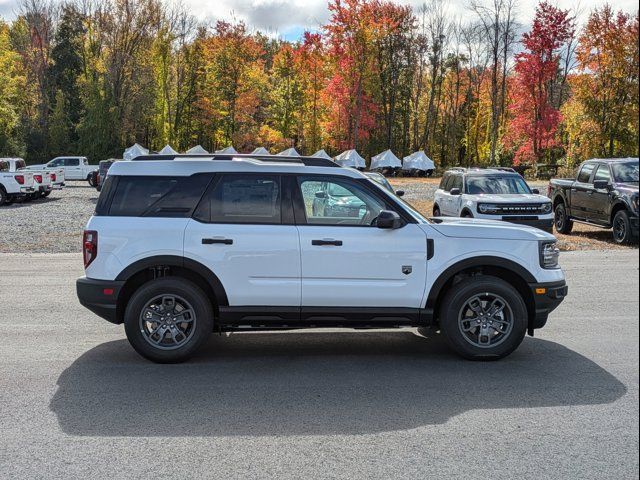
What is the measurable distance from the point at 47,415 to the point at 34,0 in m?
75.0

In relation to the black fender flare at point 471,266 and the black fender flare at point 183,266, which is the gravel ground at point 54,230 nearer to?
the black fender flare at point 471,266

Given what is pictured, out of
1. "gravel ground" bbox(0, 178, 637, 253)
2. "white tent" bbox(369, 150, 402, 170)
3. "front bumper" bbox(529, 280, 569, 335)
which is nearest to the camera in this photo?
"front bumper" bbox(529, 280, 569, 335)

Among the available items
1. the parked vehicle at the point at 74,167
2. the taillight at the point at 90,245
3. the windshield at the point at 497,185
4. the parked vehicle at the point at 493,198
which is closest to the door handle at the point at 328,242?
the taillight at the point at 90,245

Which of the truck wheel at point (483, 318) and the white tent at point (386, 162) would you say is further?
the white tent at point (386, 162)

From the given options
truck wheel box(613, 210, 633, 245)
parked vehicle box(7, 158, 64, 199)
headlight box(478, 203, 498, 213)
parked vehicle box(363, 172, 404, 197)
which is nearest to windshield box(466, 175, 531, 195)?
headlight box(478, 203, 498, 213)

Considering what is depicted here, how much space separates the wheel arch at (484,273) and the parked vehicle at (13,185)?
25809 millimetres

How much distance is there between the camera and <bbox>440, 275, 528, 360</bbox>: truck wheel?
679 centimetres

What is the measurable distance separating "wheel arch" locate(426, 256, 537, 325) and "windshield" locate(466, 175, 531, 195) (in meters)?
11.0

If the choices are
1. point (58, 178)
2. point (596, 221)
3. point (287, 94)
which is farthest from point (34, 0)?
point (596, 221)

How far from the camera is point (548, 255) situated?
699 centimetres

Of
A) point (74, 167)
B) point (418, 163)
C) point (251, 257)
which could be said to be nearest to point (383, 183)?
point (251, 257)

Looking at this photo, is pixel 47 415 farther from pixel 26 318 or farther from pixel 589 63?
pixel 589 63

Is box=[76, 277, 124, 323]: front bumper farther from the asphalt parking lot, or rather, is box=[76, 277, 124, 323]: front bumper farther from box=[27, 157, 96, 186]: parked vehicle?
box=[27, 157, 96, 186]: parked vehicle

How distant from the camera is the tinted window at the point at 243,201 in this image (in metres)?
6.92
